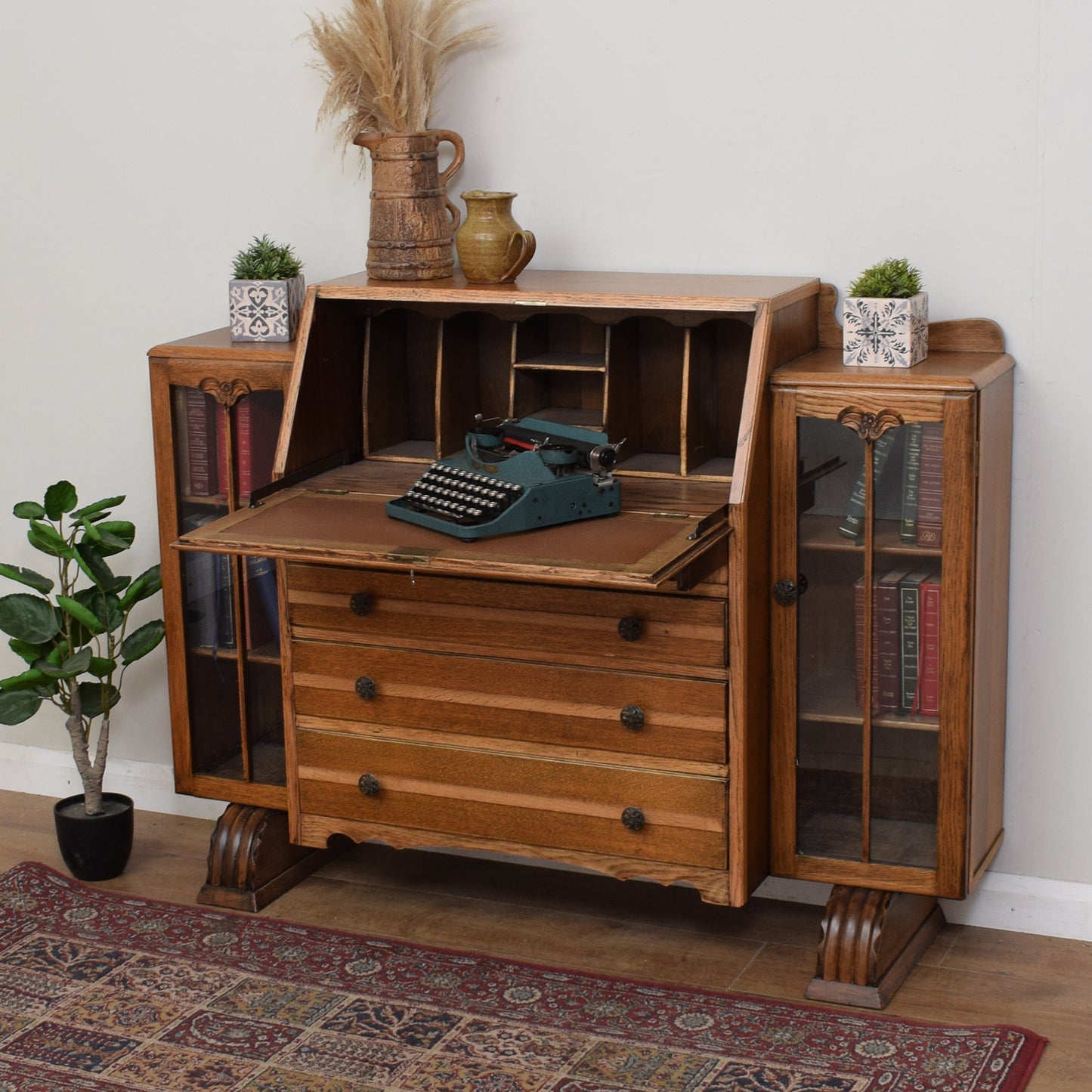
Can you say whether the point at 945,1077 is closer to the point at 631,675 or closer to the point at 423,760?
the point at 631,675

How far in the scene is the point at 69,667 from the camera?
3.43 meters

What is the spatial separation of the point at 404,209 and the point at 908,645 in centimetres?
130

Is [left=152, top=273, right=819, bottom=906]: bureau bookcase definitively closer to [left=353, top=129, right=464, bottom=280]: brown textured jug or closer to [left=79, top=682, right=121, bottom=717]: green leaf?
[left=353, top=129, right=464, bottom=280]: brown textured jug

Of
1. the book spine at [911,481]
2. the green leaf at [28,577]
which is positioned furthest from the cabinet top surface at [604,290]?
the green leaf at [28,577]

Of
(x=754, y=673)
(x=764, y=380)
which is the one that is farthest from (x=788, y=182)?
(x=754, y=673)

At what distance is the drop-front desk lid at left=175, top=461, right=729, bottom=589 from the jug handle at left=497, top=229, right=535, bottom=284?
1.53ft

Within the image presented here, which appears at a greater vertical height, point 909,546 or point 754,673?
point 909,546

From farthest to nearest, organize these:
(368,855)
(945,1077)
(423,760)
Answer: (368,855) < (423,760) < (945,1077)

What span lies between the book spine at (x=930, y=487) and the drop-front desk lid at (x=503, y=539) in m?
0.36

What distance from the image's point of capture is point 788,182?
3086 mm

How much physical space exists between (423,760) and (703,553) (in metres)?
0.73

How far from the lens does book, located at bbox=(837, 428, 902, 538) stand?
2.74 meters

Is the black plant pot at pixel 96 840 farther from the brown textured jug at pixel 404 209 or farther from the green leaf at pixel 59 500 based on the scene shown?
the brown textured jug at pixel 404 209

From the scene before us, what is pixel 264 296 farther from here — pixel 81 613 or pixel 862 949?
pixel 862 949
